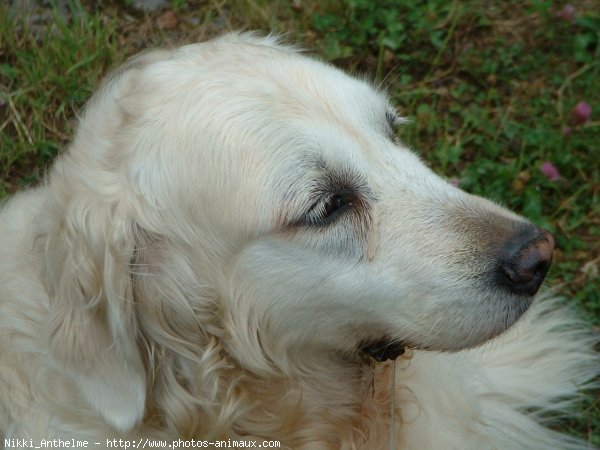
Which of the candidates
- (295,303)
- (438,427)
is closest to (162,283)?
(295,303)

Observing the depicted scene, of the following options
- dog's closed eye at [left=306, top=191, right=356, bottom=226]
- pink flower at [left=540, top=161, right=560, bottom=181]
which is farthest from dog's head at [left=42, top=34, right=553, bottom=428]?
pink flower at [left=540, top=161, right=560, bottom=181]

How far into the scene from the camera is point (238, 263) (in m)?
2.48

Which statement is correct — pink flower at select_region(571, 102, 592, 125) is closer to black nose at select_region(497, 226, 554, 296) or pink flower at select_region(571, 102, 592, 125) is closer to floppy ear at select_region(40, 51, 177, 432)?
black nose at select_region(497, 226, 554, 296)

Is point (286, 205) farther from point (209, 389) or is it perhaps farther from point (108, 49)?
point (108, 49)

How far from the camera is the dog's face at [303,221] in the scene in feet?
7.85

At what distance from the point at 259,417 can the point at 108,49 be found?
8.91 ft

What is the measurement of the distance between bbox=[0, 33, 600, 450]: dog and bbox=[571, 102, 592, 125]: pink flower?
1924 millimetres

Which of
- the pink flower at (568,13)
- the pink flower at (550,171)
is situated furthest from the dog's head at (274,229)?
the pink flower at (568,13)

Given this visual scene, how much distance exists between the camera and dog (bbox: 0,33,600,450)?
240 cm

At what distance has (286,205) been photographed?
236cm

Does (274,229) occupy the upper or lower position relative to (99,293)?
upper

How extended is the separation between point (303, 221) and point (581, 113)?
2.47m

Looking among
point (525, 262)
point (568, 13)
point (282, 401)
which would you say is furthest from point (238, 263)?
point (568, 13)

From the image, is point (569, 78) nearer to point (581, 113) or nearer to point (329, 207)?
point (581, 113)
